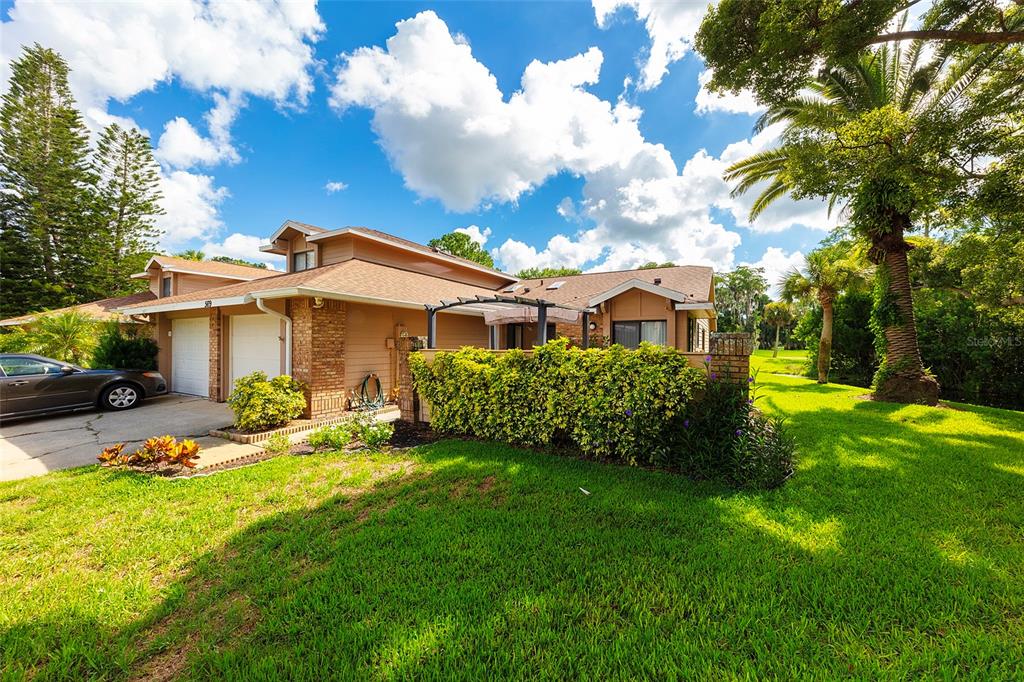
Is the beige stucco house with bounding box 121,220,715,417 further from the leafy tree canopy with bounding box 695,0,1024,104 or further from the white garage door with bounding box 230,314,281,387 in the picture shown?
the leafy tree canopy with bounding box 695,0,1024,104

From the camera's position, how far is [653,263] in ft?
164

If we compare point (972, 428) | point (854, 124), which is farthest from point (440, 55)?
point (972, 428)

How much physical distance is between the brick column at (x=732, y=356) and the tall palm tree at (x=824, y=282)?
529 inches

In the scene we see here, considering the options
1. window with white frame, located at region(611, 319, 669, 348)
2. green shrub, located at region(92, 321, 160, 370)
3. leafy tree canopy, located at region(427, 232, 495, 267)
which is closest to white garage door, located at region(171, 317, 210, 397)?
green shrub, located at region(92, 321, 160, 370)

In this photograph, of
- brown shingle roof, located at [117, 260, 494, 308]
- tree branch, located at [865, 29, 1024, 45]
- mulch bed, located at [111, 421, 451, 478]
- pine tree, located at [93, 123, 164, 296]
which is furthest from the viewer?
pine tree, located at [93, 123, 164, 296]

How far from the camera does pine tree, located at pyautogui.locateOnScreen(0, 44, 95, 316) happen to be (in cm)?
2023

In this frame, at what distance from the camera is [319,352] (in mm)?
8109

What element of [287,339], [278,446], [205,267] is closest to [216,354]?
[287,339]

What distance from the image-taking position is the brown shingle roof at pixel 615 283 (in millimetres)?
13711

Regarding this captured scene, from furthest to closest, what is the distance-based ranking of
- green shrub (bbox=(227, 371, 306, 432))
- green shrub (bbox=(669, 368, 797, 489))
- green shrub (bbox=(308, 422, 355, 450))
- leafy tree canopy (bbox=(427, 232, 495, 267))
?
leafy tree canopy (bbox=(427, 232, 495, 267)) → green shrub (bbox=(227, 371, 306, 432)) → green shrub (bbox=(308, 422, 355, 450)) → green shrub (bbox=(669, 368, 797, 489))

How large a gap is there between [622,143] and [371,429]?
12.5m

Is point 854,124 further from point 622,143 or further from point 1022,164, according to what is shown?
point 622,143

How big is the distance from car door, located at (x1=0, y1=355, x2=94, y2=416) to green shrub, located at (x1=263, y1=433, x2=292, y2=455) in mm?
6135

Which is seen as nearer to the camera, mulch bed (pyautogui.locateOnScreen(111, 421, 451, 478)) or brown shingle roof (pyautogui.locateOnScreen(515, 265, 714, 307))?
mulch bed (pyautogui.locateOnScreen(111, 421, 451, 478))
